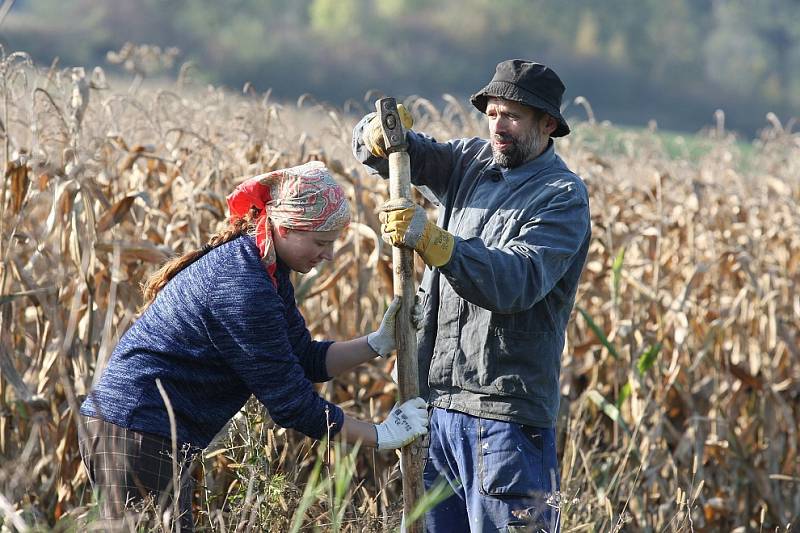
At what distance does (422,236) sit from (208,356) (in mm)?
695

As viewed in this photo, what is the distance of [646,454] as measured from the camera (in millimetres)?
4930

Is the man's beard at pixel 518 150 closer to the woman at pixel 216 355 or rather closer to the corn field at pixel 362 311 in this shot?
the woman at pixel 216 355

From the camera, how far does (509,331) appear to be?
3.31m

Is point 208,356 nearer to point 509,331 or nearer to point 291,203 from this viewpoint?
point 291,203

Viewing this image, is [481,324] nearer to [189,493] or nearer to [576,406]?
[189,493]

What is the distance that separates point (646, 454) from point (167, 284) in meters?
2.71

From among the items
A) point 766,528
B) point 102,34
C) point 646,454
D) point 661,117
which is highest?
point 102,34

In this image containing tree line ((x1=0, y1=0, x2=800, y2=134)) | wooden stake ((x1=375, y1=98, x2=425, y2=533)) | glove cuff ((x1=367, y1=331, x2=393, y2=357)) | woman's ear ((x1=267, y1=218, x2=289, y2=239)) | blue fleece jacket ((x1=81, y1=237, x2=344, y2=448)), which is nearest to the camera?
blue fleece jacket ((x1=81, y1=237, x2=344, y2=448))

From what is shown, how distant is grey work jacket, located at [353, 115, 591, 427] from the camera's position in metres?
3.13

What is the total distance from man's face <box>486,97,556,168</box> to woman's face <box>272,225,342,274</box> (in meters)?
0.62

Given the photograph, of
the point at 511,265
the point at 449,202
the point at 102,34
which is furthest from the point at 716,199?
the point at 102,34

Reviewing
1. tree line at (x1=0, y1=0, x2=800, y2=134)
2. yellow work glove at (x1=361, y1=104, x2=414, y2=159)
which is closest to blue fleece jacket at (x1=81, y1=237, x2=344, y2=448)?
yellow work glove at (x1=361, y1=104, x2=414, y2=159)

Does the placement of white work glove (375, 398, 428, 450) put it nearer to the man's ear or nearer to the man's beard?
the man's beard

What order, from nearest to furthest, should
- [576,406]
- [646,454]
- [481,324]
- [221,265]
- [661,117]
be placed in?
[221,265], [481,324], [646,454], [576,406], [661,117]
